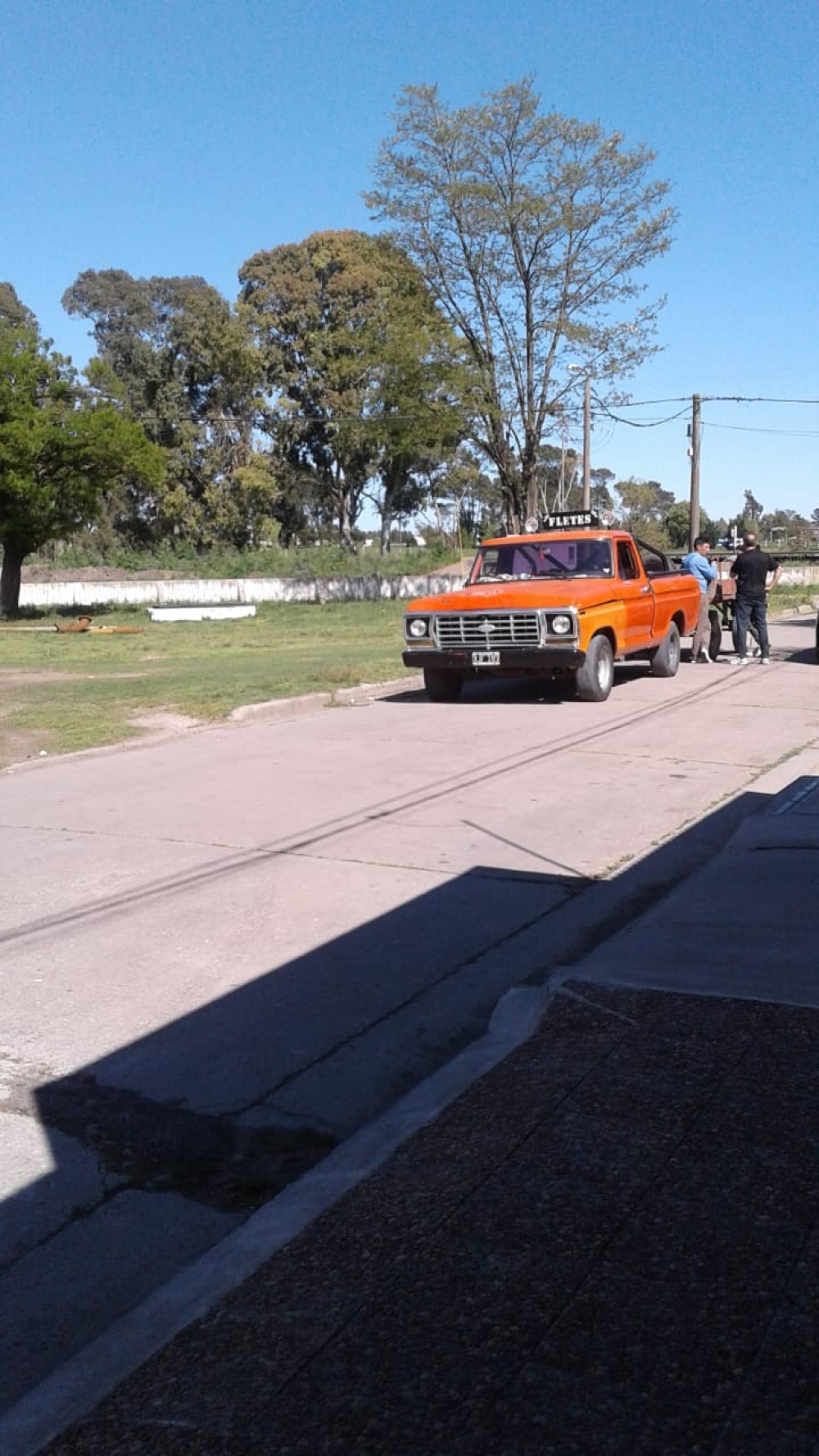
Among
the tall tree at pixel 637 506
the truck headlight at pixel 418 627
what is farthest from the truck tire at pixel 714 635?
the tall tree at pixel 637 506

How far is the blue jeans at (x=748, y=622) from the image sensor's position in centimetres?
1767

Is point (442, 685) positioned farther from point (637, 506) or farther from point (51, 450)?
point (637, 506)

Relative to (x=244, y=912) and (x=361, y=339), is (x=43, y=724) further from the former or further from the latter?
(x=361, y=339)

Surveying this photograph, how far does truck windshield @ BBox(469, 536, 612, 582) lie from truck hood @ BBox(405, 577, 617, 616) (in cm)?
27

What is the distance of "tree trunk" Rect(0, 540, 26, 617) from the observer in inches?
1416

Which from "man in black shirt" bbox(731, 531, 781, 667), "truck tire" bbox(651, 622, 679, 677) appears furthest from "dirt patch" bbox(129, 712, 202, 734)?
"man in black shirt" bbox(731, 531, 781, 667)

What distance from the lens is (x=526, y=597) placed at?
46.7ft

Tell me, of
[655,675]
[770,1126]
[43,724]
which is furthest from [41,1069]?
[655,675]

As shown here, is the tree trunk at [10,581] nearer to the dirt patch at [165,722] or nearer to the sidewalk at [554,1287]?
the dirt patch at [165,722]

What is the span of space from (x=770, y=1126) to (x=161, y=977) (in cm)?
285

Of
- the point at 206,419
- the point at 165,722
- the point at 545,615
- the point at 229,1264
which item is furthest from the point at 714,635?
the point at 206,419

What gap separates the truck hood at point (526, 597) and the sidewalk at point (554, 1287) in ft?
32.5

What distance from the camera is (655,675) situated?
17578 millimetres

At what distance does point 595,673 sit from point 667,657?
3.00m
